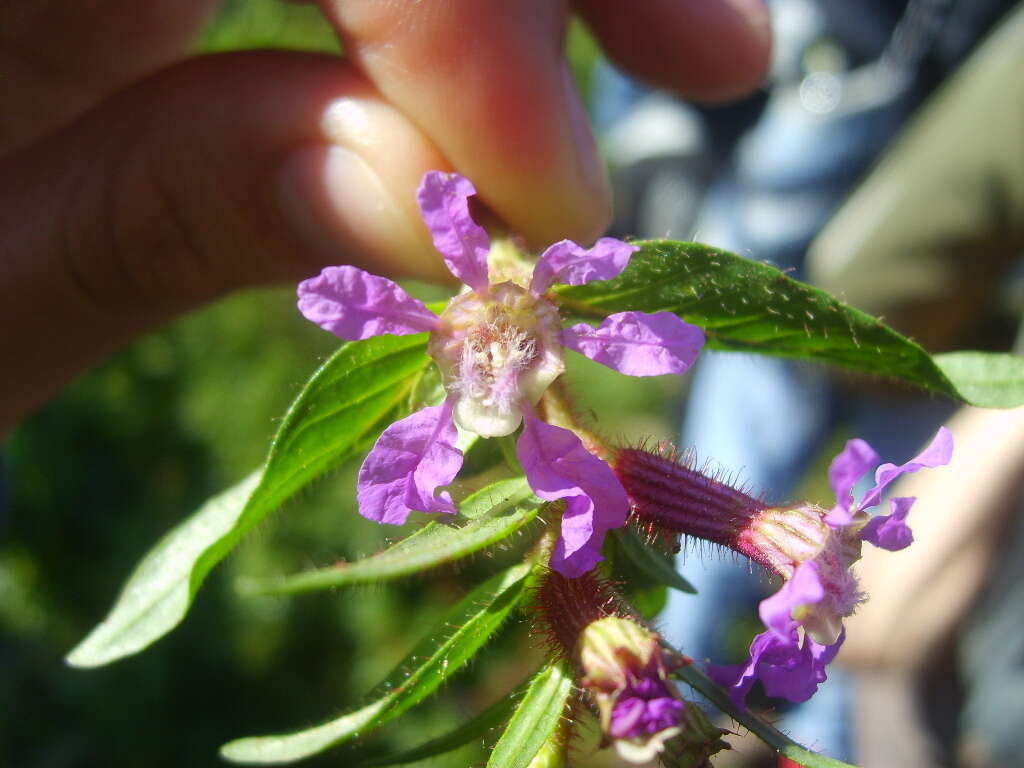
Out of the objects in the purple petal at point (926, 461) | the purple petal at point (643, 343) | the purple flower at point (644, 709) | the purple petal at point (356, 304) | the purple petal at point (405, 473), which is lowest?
the purple flower at point (644, 709)

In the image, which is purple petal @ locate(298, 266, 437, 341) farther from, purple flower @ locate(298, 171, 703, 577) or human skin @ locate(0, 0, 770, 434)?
human skin @ locate(0, 0, 770, 434)

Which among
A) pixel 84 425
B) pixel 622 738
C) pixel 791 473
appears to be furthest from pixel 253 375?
pixel 622 738

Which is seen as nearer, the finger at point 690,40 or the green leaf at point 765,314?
the green leaf at point 765,314

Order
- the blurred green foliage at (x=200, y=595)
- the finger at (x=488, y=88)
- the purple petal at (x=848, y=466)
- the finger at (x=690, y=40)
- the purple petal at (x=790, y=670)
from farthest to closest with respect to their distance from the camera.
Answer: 1. the blurred green foliage at (x=200, y=595)
2. the finger at (x=690, y=40)
3. the finger at (x=488, y=88)
4. the purple petal at (x=790, y=670)
5. the purple petal at (x=848, y=466)

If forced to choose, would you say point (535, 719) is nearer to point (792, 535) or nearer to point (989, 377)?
point (792, 535)

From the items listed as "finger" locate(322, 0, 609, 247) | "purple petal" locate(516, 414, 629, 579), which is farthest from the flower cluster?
"finger" locate(322, 0, 609, 247)

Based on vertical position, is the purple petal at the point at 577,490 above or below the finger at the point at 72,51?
below

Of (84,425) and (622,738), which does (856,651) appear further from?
(84,425)

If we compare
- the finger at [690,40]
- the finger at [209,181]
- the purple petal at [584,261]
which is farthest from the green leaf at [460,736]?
the finger at [690,40]

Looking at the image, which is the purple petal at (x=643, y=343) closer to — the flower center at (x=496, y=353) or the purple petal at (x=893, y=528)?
the flower center at (x=496, y=353)
